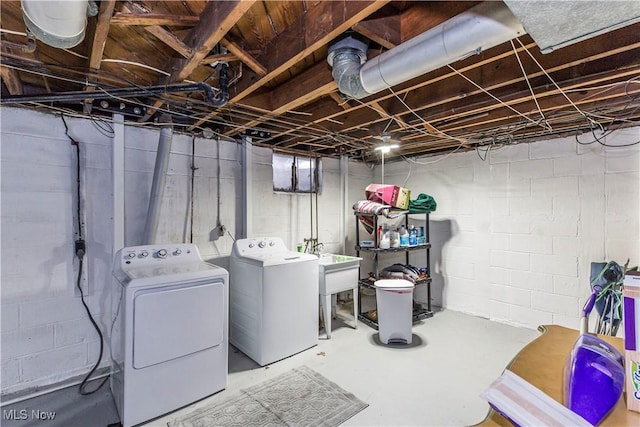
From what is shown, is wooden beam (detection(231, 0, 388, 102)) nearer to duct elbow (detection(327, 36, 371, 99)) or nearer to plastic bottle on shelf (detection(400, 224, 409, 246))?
duct elbow (detection(327, 36, 371, 99))

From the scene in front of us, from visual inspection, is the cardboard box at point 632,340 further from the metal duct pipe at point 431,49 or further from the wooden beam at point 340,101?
the wooden beam at point 340,101

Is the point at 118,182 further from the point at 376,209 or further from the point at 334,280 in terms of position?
the point at 376,209

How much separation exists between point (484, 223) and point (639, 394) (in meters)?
3.25

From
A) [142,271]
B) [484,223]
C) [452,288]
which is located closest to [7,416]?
[142,271]

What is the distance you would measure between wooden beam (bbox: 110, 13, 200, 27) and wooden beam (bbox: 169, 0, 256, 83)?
56 millimetres

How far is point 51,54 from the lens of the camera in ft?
5.87

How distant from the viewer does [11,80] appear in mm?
1958

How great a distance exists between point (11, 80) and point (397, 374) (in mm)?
3556

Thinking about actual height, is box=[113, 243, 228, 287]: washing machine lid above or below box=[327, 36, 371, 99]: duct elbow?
below

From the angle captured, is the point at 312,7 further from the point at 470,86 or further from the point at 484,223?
the point at 484,223

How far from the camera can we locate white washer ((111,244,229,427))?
2.00 meters

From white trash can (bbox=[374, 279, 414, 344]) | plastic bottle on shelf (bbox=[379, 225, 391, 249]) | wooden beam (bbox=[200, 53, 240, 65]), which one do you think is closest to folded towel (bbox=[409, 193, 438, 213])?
plastic bottle on shelf (bbox=[379, 225, 391, 249])

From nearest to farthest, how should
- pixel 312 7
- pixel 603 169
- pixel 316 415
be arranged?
pixel 312 7 → pixel 316 415 → pixel 603 169

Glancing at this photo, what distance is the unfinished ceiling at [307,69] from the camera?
1.38m
